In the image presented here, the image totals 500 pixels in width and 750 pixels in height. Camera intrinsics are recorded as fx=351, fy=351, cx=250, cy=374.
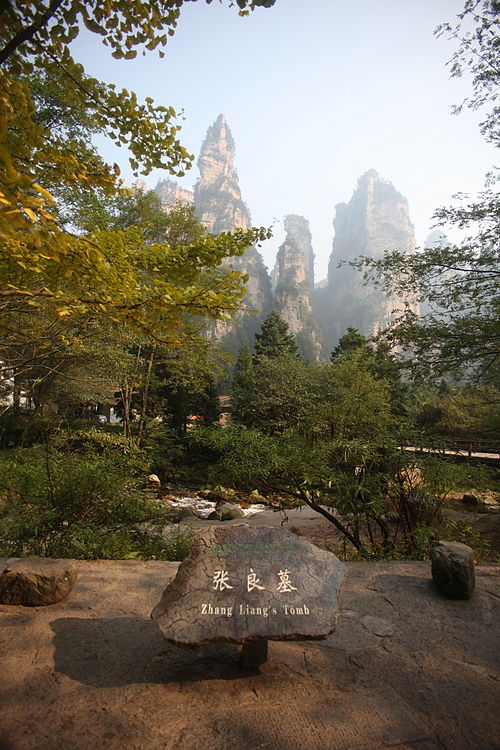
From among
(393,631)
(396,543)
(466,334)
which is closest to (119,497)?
(393,631)

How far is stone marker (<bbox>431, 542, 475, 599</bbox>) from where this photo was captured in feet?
10.3

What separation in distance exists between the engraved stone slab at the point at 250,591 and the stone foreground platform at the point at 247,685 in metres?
0.34

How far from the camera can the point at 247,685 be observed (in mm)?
2016

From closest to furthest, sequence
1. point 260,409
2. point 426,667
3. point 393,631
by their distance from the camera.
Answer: point 426,667
point 393,631
point 260,409

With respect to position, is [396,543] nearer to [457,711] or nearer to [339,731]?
[457,711]

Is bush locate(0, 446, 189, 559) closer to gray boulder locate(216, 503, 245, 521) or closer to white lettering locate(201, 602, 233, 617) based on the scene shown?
white lettering locate(201, 602, 233, 617)

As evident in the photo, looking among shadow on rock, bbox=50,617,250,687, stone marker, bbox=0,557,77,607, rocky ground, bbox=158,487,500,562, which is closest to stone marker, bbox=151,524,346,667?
shadow on rock, bbox=50,617,250,687

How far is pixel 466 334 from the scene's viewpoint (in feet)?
16.6

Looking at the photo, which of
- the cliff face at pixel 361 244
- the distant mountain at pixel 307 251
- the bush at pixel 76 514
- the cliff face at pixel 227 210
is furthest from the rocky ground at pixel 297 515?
the cliff face at pixel 361 244

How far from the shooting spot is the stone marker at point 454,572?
3152mm

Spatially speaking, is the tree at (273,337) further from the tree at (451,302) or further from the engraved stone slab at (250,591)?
the engraved stone slab at (250,591)

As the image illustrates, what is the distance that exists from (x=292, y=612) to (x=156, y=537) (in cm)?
307

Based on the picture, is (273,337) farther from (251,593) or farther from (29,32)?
(29,32)

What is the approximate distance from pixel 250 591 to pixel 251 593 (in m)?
0.01
